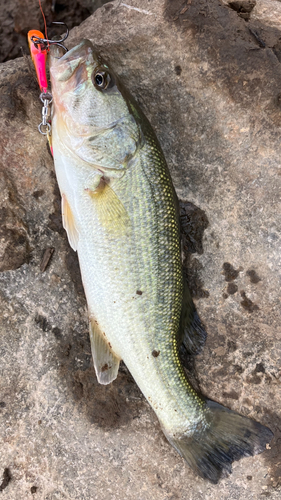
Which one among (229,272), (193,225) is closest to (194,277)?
(229,272)

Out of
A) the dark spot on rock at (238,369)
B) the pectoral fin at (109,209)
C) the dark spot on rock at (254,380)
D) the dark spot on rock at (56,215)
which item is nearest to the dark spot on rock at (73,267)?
the dark spot on rock at (56,215)

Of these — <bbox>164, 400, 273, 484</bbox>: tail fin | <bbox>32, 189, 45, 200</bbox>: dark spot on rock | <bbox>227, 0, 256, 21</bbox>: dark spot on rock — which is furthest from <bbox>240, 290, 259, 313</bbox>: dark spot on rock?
<bbox>227, 0, 256, 21</bbox>: dark spot on rock

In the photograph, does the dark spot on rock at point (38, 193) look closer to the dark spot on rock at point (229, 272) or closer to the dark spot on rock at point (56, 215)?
the dark spot on rock at point (56, 215)

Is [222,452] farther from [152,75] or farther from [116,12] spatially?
[116,12]

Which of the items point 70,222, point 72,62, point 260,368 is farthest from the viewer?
point 260,368

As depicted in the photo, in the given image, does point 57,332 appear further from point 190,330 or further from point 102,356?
point 190,330

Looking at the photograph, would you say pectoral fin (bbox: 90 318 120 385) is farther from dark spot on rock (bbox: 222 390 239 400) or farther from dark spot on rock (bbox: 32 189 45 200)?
dark spot on rock (bbox: 32 189 45 200)

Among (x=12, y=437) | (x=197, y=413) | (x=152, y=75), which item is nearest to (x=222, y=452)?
(x=197, y=413)
